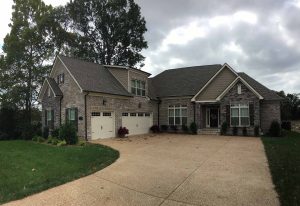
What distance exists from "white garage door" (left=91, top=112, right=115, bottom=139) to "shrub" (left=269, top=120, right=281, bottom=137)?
38.6ft

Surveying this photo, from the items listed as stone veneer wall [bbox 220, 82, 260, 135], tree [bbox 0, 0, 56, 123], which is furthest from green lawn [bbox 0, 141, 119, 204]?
tree [bbox 0, 0, 56, 123]

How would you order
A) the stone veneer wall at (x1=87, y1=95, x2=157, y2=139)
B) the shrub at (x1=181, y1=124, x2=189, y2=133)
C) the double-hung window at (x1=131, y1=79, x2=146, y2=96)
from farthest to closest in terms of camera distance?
the shrub at (x1=181, y1=124, x2=189, y2=133) → the double-hung window at (x1=131, y1=79, x2=146, y2=96) → the stone veneer wall at (x1=87, y1=95, x2=157, y2=139)

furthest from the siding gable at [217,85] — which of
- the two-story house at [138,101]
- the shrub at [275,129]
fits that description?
the shrub at [275,129]

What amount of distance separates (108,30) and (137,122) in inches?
715

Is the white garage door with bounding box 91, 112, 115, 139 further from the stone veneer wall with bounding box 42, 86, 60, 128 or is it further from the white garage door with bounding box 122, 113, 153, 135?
the stone veneer wall with bounding box 42, 86, 60, 128

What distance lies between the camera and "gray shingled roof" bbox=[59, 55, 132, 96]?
2044 cm

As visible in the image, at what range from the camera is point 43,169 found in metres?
9.70

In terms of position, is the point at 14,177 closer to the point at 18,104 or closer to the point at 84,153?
the point at 84,153

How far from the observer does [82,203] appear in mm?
6293

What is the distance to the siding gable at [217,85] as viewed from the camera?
24311mm

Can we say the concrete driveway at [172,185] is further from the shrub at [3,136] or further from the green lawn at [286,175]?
the shrub at [3,136]

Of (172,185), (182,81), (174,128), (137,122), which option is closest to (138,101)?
(137,122)

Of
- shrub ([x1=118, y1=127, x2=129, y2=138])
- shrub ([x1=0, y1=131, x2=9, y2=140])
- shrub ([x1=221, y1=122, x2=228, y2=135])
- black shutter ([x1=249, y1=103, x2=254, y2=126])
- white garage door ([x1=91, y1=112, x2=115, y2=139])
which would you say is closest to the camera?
white garage door ([x1=91, y1=112, x2=115, y2=139])

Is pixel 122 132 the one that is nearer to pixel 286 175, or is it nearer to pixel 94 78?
pixel 94 78
